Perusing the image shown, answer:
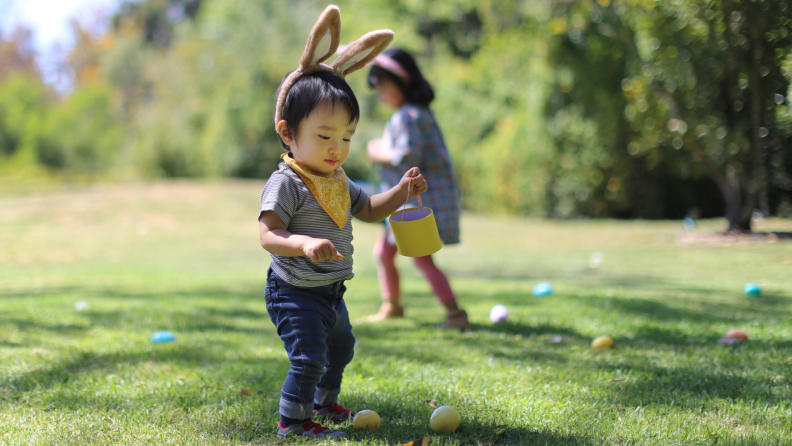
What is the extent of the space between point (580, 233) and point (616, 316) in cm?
771

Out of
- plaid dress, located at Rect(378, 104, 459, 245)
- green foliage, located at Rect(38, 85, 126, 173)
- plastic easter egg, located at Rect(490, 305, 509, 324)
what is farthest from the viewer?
green foliage, located at Rect(38, 85, 126, 173)

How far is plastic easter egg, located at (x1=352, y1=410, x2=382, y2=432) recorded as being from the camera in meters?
2.38

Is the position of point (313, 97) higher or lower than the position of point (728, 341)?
higher

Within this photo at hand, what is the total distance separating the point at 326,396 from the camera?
2.55 m

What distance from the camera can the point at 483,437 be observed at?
2.28 m

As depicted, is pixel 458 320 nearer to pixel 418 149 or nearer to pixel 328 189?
pixel 418 149

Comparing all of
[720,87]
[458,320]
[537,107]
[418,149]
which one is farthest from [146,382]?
[537,107]

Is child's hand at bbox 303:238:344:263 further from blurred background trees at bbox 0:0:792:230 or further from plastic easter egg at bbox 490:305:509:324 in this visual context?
blurred background trees at bbox 0:0:792:230

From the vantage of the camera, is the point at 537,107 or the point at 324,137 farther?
the point at 537,107

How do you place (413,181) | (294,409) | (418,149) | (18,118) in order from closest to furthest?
(294,409)
(413,181)
(418,149)
(18,118)

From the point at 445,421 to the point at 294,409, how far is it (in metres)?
0.55

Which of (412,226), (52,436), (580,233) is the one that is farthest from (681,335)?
(580,233)

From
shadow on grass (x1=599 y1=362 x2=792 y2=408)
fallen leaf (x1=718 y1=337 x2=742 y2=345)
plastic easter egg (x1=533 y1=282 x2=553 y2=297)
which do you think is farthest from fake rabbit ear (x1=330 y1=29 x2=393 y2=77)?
plastic easter egg (x1=533 y1=282 x2=553 y2=297)

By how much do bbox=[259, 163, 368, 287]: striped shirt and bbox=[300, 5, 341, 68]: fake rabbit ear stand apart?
0.42 m
